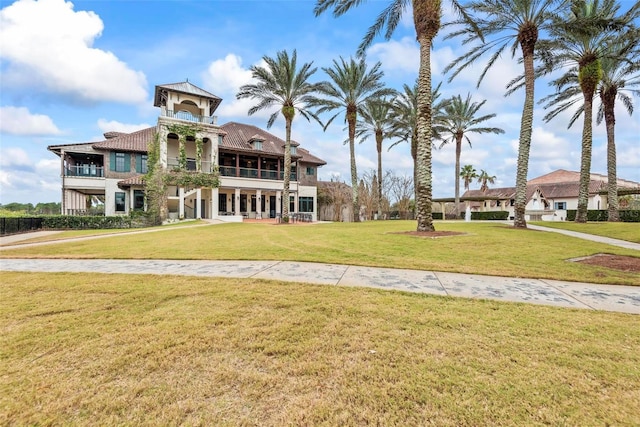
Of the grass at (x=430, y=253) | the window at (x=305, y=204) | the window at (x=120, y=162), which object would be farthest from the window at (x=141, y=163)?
the grass at (x=430, y=253)

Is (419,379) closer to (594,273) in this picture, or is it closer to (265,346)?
(265,346)

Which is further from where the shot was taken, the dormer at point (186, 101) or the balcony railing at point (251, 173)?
the balcony railing at point (251, 173)

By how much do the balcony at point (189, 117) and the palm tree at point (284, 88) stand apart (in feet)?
19.6

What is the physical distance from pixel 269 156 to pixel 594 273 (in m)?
30.9

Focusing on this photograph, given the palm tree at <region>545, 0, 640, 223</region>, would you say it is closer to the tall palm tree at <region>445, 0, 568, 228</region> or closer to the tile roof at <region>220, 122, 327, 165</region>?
the tall palm tree at <region>445, 0, 568, 228</region>

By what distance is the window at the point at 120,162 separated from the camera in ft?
91.5

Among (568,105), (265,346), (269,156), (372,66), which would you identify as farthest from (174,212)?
(568,105)

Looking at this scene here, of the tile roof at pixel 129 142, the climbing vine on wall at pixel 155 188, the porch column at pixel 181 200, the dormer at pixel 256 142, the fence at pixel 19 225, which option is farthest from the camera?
the dormer at pixel 256 142

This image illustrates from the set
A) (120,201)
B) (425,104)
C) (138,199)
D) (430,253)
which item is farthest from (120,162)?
(430,253)

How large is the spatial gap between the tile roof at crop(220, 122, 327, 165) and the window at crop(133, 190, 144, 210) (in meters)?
9.07

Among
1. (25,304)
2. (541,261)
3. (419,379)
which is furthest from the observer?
(541,261)

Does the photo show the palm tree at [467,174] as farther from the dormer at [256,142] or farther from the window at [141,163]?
the window at [141,163]

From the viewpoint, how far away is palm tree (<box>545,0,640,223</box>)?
16.8 meters

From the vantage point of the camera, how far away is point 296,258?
8.34m
